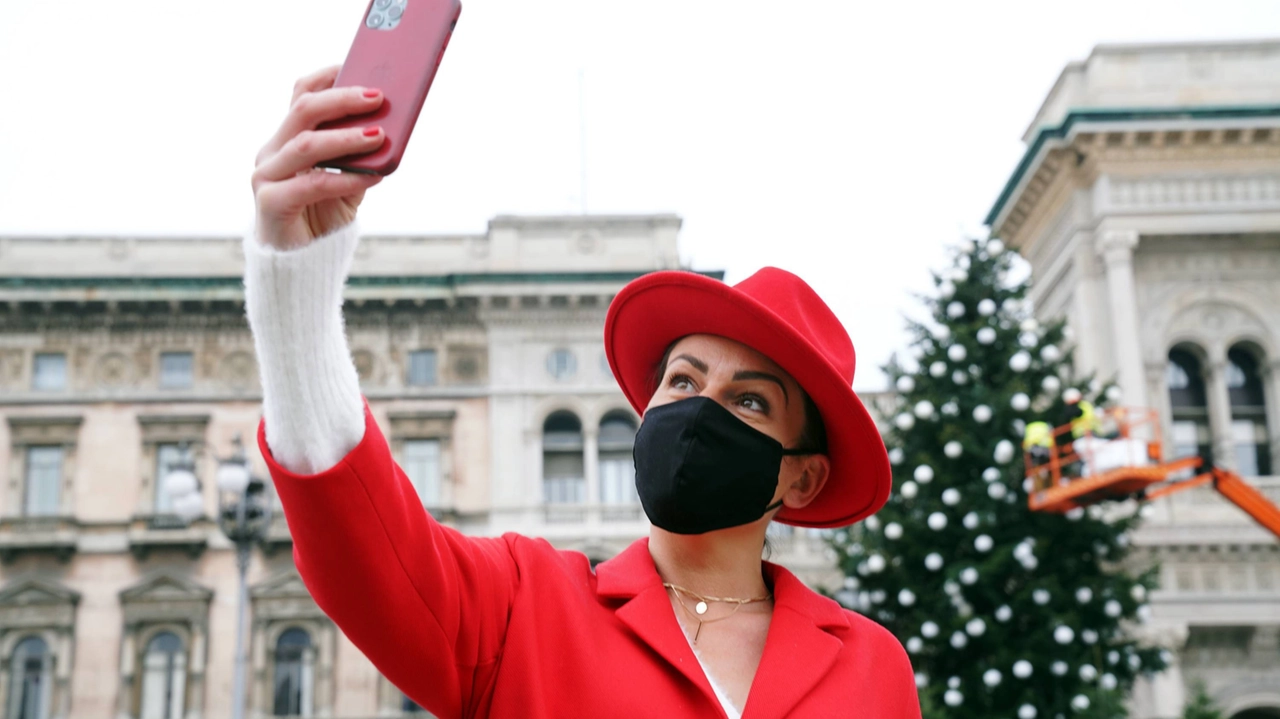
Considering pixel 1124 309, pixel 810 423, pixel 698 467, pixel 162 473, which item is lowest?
pixel 698 467

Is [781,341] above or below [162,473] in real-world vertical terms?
below

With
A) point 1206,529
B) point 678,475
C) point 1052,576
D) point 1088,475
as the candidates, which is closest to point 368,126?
point 678,475

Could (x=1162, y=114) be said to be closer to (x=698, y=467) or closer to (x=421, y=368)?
(x=421, y=368)

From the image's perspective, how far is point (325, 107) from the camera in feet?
5.45

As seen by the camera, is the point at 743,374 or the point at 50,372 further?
the point at 50,372

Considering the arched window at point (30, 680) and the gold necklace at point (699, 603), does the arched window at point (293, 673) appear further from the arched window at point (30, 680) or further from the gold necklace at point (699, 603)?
the gold necklace at point (699, 603)

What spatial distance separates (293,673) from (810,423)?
26673mm

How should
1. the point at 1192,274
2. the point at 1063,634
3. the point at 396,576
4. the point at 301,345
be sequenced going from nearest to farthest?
the point at 301,345
the point at 396,576
the point at 1063,634
the point at 1192,274

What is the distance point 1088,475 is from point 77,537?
20870mm

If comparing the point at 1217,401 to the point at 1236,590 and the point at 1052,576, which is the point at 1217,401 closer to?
the point at 1236,590

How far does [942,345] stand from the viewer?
50.1 feet

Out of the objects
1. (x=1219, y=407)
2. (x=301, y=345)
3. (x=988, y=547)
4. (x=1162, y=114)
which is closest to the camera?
(x=301, y=345)

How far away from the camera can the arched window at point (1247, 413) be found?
2730 centimetres

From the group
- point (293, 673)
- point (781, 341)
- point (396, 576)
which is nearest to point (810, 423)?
point (781, 341)
